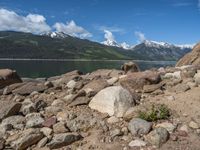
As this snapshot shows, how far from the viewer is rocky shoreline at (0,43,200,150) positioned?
421 inches

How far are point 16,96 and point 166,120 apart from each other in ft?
23.4

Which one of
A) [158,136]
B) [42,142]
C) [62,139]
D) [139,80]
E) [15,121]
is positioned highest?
[139,80]

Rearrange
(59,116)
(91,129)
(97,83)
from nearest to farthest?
(91,129) → (59,116) → (97,83)

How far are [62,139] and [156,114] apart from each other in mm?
3374

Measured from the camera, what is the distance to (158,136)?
1075 centimetres

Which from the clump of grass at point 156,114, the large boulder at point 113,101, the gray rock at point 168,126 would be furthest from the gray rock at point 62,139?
the gray rock at point 168,126

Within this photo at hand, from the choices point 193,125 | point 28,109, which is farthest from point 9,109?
point 193,125

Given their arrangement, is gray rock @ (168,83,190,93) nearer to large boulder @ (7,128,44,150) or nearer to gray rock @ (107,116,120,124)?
gray rock @ (107,116,120,124)

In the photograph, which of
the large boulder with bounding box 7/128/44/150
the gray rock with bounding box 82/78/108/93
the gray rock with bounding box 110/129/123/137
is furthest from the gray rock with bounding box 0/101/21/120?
the gray rock with bounding box 110/129/123/137

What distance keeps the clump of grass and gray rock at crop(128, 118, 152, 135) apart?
341 millimetres

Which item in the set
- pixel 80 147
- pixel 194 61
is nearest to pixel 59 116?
pixel 80 147

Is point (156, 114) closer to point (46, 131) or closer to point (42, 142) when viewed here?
point (46, 131)

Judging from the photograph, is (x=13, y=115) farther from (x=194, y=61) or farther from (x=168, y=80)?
(x=194, y=61)

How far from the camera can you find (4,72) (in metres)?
21.2
